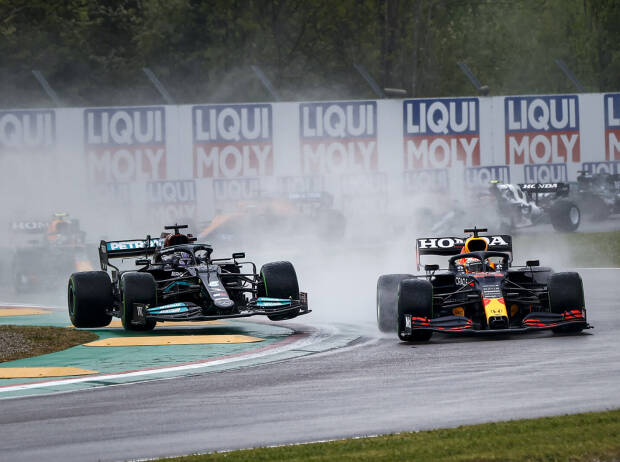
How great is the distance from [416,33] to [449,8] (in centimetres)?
1936

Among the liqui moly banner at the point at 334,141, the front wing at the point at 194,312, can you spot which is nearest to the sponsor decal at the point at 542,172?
the liqui moly banner at the point at 334,141

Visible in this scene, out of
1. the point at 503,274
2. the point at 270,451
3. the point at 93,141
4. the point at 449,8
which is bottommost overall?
the point at 270,451

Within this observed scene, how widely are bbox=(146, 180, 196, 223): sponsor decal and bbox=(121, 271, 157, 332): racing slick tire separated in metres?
15.7

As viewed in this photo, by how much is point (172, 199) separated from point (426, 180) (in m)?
7.12

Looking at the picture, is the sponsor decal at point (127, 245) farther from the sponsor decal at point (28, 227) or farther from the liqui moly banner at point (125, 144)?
the liqui moly banner at point (125, 144)

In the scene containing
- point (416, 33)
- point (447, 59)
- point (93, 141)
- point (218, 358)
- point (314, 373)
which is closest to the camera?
point (314, 373)

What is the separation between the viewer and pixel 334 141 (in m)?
33.0

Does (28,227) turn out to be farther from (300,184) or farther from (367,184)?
(367,184)

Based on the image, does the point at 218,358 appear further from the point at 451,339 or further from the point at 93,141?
the point at 93,141

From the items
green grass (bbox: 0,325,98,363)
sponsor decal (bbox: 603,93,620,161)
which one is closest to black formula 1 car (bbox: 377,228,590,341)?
green grass (bbox: 0,325,98,363)

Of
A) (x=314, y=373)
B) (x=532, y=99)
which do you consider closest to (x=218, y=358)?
(x=314, y=373)

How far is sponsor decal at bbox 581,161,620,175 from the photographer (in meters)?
34.0

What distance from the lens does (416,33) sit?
1955 inches

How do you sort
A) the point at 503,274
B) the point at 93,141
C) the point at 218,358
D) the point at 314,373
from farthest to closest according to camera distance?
the point at 93,141, the point at 503,274, the point at 218,358, the point at 314,373
